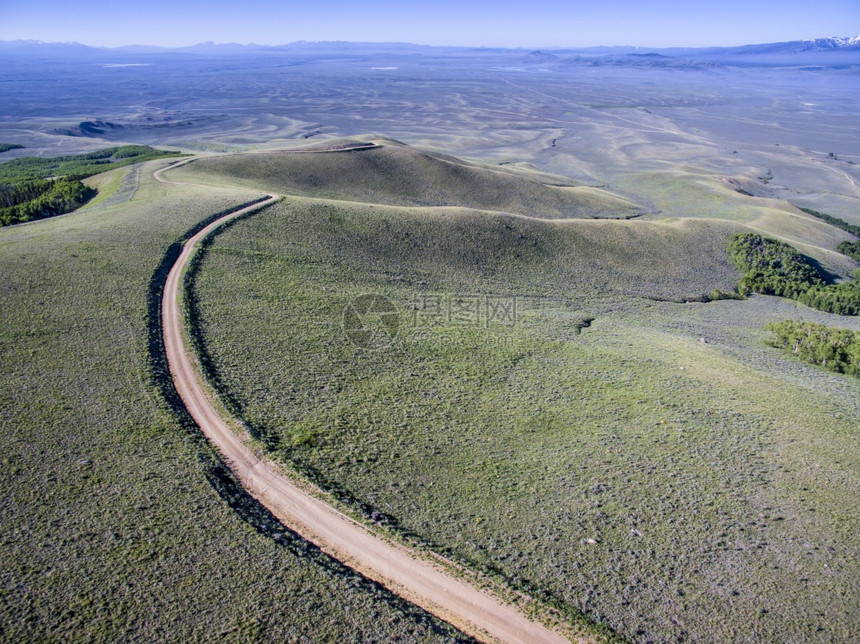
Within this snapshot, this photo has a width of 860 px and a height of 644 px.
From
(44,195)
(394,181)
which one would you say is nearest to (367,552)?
(44,195)

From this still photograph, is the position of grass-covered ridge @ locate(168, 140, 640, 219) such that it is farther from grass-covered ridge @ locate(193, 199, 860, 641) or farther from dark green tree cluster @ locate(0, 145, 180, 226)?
grass-covered ridge @ locate(193, 199, 860, 641)

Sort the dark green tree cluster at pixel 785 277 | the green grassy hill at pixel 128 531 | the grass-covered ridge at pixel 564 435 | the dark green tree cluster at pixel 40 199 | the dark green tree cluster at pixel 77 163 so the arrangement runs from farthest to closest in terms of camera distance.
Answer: the dark green tree cluster at pixel 77 163 < the dark green tree cluster at pixel 785 277 < the dark green tree cluster at pixel 40 199 < the grass-covered ridge at pixel 564 435 < the green grassy hill at pixel 128 531

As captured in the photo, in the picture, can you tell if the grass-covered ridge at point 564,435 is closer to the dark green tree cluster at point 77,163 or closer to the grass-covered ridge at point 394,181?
the grass-covered ridge at point 394,181

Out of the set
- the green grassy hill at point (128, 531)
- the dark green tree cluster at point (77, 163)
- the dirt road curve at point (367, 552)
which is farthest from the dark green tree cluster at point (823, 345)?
the dark green tree cluster at point (77, 163)

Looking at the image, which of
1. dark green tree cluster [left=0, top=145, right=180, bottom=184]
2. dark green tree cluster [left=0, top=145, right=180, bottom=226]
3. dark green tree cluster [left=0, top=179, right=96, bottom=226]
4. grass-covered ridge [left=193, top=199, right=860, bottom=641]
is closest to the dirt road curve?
grass-covered ridge [left=193, top=199, right=860, bottom=641]

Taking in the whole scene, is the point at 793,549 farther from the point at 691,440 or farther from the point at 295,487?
the point at 295,487

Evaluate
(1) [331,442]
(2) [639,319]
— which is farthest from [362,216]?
(1) [331,442]

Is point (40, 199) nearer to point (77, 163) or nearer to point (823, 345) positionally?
point (77, 163)
